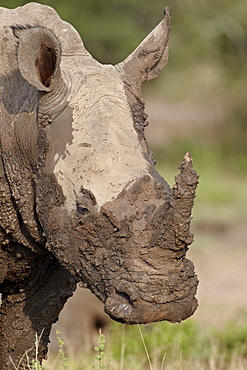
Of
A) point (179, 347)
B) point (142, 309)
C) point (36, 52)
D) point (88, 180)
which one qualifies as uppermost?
point (36, 52)

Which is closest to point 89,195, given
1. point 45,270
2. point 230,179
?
point 45,270

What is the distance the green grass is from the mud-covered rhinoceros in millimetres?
1703

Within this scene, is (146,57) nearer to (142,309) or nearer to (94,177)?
(94,177)

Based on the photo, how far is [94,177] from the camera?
3883 mm

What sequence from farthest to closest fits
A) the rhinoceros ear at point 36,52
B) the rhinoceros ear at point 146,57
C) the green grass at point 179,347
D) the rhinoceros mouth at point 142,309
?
the green grass at point 179,347 → the rhinoceros ear at point 146,57 → the rhinoceros ear at point 36,52 → the rhinoceros mouth at point 142,309

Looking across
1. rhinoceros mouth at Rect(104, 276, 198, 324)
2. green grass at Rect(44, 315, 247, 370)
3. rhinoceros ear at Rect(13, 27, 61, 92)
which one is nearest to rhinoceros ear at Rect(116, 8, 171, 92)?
rhinoceros ear at Rect(13, 27, 61, 92)

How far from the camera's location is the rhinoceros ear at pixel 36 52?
3990 mm

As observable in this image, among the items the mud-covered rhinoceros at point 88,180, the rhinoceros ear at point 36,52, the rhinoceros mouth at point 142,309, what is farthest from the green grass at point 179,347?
the rhinoceros ear at point 36,52

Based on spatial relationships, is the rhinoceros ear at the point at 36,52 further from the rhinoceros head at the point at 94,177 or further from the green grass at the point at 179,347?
the green grass at the point at 179,347

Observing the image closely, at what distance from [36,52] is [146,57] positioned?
0.76 m

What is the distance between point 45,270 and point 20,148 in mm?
1043

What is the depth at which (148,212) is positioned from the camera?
374cm

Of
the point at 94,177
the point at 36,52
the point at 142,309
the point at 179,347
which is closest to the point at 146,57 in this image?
the point at 36,52

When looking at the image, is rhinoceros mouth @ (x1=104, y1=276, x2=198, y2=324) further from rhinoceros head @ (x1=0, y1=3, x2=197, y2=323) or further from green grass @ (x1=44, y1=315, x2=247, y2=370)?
green grass @ (x1=44, y1=315, x2=247, y2=370)
